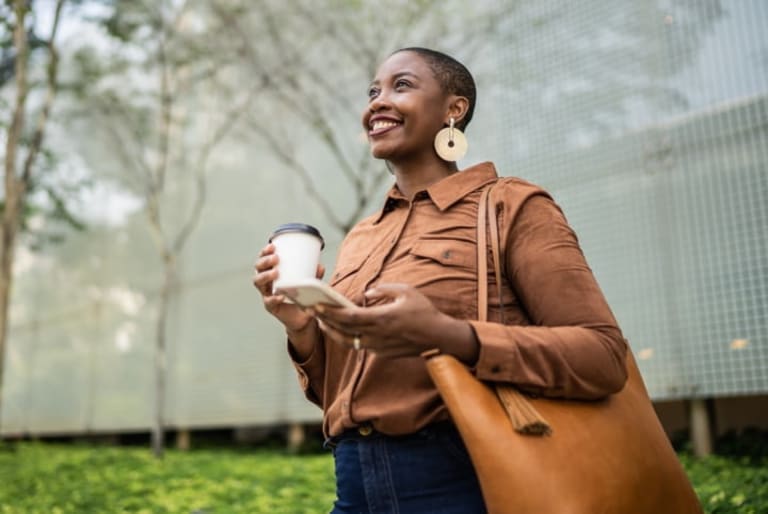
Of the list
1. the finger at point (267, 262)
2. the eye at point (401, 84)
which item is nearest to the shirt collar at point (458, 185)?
the eye at point (401, 84)

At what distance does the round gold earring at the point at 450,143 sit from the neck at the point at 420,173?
0.03m

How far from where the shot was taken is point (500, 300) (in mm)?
1332

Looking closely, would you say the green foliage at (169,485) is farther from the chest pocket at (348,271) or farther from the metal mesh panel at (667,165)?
the chest pocket at (348,271)

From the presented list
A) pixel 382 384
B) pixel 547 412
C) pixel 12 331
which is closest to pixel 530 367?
pixel 547 412

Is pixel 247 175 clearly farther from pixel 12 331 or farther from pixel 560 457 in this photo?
pixel 560 457

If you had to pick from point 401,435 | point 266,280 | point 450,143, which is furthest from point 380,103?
point 401,435

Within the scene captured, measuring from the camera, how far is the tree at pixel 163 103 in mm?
9836

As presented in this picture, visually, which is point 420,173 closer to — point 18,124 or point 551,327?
point 551,327

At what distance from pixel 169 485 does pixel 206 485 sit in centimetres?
38

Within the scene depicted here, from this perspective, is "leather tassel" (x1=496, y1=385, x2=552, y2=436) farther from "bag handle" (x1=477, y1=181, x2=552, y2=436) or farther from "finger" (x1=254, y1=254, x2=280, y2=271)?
"finger" (x1=254, y1=254, x2=280, y2=271)

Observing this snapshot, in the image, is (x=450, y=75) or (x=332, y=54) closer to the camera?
(x=450, y=75)

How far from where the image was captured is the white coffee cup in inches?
52.0

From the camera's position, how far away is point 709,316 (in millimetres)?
5871

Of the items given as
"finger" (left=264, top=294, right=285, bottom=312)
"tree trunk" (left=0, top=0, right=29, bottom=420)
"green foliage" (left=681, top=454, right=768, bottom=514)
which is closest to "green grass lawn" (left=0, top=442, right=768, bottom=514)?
"green foliage" (left=681, top=454, right=768, bottom=514)
